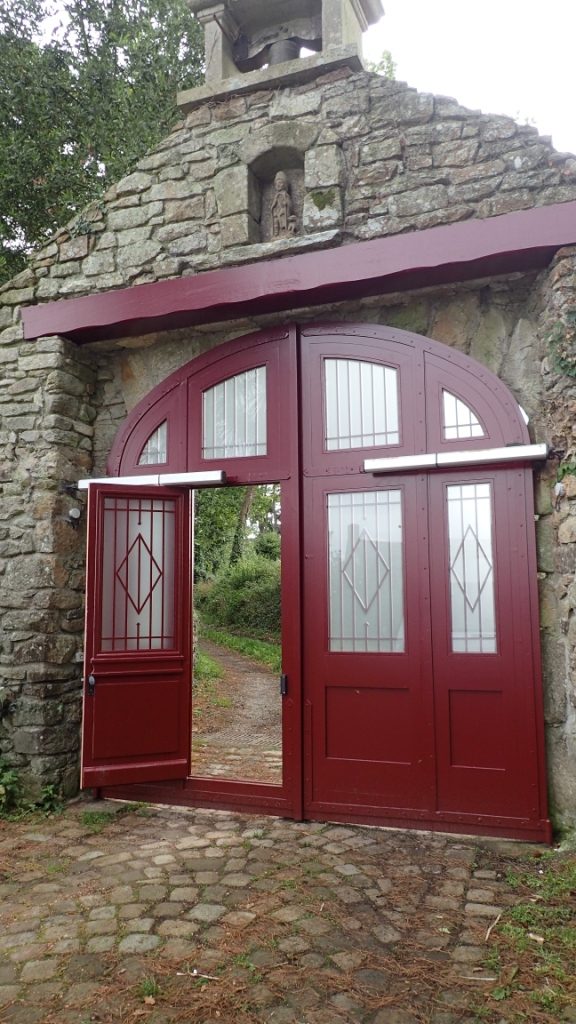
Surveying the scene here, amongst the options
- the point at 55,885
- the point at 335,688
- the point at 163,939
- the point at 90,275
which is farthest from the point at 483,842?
the point at 90,275

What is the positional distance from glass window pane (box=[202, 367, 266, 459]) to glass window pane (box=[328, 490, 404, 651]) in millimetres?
766

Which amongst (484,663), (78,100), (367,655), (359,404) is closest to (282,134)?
(359,404)

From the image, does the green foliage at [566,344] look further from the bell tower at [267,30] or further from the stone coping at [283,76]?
the bell tower at [267,30]

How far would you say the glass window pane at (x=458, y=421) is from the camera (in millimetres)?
4492

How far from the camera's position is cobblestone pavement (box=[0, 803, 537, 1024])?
2572mm

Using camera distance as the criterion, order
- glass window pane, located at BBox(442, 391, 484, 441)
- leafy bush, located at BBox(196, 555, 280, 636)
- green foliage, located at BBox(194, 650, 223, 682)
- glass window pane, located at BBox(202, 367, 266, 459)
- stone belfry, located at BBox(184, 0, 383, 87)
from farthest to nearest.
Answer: leafy bush, located at BBox(196, 555, 280, 636) < green foliage, located at BBox(194, 650, 223, 682) < stone belfry, located at BBox(184, 0, 383, 87) < glass window pane, located at BBox(202, 367, 266, 459) < glass window pane, located at BBox(442, 391, 484, 441)

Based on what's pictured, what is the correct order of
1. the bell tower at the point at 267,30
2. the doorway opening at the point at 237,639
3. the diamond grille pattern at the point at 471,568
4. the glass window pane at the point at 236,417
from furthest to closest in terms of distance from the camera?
1. the doorway opening at the point at 237,639
2. the bell tower at the point at 267,30
3. the glass window pane at the point at 236,417
4. the diamond grille pattern at the point at 471,568

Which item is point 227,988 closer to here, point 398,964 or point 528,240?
point 398,964

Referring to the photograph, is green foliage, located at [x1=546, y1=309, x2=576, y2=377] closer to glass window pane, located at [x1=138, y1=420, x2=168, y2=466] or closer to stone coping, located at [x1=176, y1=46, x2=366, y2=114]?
stone coping, located at [x1=176, y1=46, x2=366, y2=114]

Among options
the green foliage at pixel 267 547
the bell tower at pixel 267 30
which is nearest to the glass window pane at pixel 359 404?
the bell tower at pixel 267 30

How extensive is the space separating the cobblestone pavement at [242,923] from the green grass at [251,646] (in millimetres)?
7872

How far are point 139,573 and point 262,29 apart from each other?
4.52 metres

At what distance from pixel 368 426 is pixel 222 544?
1185cm

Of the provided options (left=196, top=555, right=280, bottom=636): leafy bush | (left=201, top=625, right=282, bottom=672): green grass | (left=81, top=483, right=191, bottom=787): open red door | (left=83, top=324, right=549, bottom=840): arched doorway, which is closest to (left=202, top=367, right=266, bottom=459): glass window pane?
(left=83, top=324, right=549, bottom=840): arched doorway
